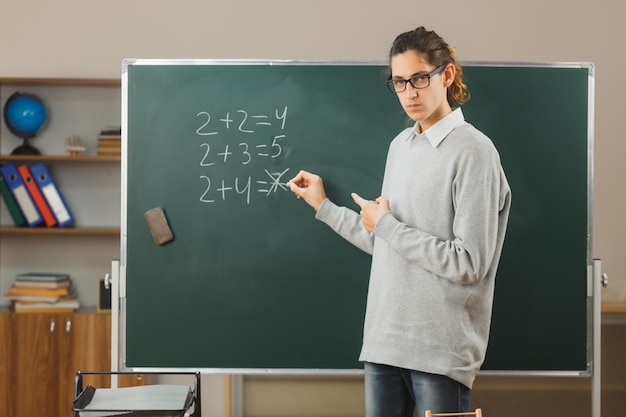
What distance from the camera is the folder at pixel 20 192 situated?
3658mm

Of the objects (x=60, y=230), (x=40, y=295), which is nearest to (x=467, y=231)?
(x=60, y=230)

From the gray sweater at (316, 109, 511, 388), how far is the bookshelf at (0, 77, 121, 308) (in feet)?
7.24

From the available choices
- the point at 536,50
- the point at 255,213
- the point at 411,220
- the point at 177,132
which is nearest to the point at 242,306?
the point at 255,213

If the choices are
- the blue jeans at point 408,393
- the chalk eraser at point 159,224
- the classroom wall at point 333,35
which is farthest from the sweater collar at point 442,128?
the classroom wall at point 333,35

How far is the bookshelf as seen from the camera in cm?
387

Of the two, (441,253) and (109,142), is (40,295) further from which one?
(441,253)

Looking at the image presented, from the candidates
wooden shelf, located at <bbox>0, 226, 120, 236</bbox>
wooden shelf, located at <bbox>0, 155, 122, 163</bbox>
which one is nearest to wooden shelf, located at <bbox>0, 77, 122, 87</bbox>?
wooden shelf, located at <bbox>0, 155, 122, 163</bbox>

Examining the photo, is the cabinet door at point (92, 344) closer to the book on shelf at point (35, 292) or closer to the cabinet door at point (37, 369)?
the cabinet door at point (37, 369)

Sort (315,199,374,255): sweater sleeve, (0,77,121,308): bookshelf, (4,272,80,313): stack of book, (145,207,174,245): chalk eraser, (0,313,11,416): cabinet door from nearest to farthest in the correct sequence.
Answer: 1. (315,199,374,255): sweater sleeve
2. (145,207,174,245): chalk eraser
3. (0,313,11,416): cabinet door
4. (4,272,80,313): stack of book
5. (0,77,121,308): bookshelf

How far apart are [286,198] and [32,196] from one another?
5.42 ft

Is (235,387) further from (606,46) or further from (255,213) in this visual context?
(606,46)

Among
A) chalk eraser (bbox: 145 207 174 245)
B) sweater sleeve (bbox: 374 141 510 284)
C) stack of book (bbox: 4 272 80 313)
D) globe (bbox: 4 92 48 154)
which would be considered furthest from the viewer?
globe (bbox: 4 92 48 154)

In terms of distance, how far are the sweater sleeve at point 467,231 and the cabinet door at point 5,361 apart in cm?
232

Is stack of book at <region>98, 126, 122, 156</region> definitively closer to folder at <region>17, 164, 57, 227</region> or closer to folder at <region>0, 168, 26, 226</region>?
folder at <region>17, 164, 57, 227</region>
